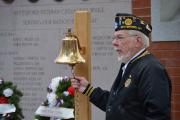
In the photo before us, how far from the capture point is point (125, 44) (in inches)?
162

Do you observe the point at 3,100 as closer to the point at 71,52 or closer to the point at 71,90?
the point at 71,90

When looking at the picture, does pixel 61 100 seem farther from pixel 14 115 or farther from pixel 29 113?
pixel 29 113

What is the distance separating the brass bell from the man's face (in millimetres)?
554

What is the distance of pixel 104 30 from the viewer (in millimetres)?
6629

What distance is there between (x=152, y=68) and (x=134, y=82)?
0.57 feet

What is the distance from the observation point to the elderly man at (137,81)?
381 cm

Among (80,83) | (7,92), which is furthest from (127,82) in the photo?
(7,92)

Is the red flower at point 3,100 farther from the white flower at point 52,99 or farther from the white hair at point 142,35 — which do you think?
the white hair at point 142,35

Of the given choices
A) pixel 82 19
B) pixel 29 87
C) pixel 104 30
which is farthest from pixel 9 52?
pixel 82 19

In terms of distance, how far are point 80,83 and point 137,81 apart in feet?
2.74

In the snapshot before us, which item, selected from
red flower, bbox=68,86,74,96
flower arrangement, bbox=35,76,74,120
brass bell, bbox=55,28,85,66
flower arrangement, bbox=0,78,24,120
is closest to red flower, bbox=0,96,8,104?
flower arrangement, bbox=0,78,24,120

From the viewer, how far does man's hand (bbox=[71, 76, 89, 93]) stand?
4.66 m

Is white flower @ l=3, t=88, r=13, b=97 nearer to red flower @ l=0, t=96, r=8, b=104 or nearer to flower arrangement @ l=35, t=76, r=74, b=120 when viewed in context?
red flower @ l=0, t=96, r=8, b=104

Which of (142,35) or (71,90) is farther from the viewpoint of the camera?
(71,90)
